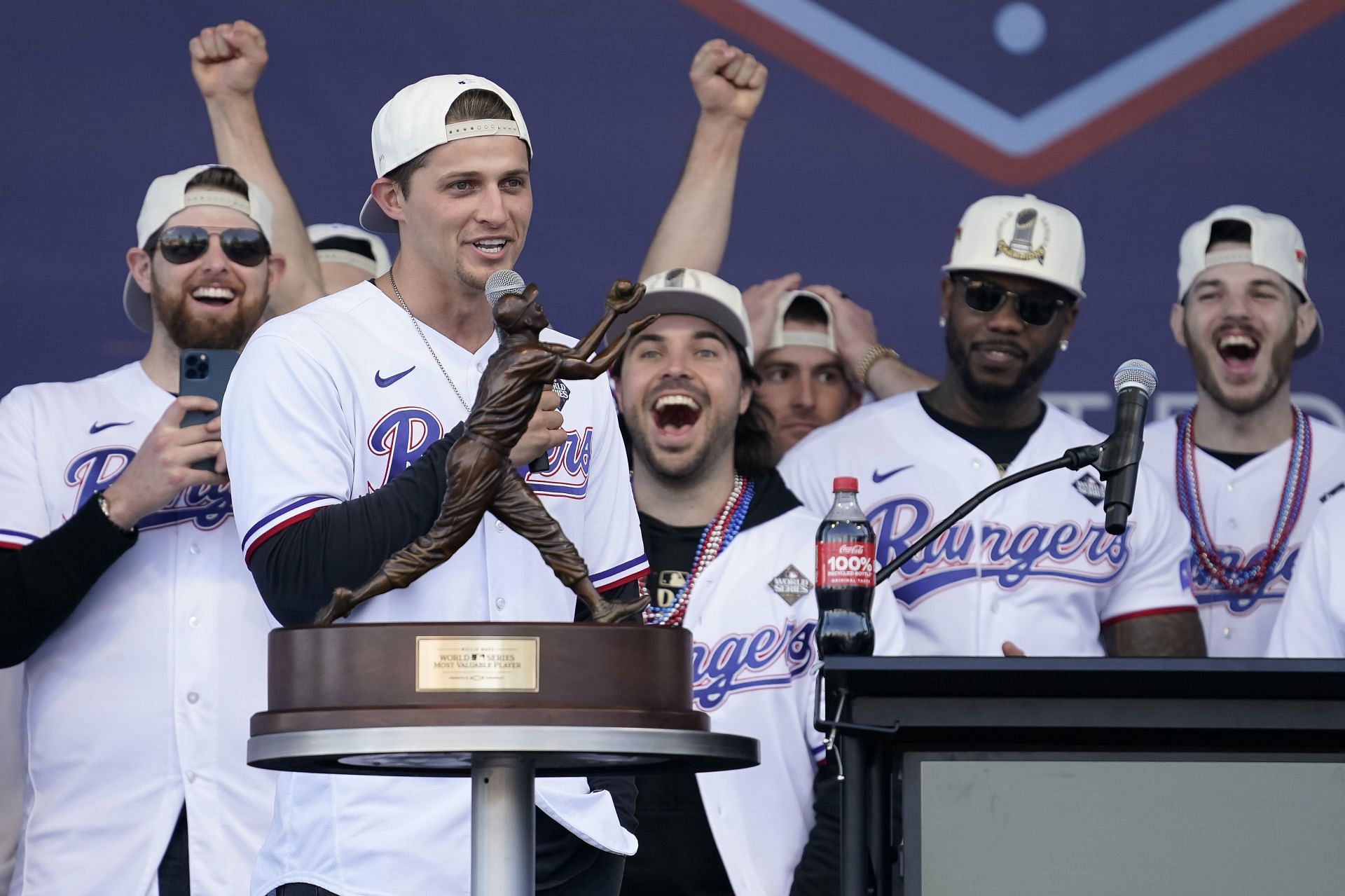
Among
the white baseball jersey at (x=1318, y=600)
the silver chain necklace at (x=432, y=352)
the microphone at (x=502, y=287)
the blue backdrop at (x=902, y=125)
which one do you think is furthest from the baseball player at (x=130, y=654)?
the white baseball jersey at (x=1318, y=600)

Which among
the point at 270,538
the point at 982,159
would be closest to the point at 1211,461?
the point at 982,159

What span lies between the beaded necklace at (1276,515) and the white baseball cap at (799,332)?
82cm

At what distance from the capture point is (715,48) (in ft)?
14.6

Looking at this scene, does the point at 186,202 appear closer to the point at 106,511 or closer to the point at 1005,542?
the point at 106,511

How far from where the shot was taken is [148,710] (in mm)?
3016

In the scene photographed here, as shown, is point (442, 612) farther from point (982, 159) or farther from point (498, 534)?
point (982, 159)

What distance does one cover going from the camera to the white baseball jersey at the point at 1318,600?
3.60 meters

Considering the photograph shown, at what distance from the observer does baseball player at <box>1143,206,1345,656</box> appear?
412cm

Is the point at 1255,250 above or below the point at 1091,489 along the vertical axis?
above

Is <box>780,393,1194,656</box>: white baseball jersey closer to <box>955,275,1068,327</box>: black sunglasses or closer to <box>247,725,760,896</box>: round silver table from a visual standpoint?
<box>955,275,1068,327</box>: black sunglasses

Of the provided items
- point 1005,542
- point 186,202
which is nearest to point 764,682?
point 1005,542

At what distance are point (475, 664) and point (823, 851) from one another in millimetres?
Answer: 1729

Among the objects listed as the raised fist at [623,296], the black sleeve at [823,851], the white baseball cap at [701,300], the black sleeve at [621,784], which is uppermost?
the white baseball cap at [701,300]

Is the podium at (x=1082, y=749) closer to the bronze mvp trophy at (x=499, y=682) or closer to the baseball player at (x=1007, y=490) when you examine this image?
the bronze mvp trophy at (x=499, y=682)
